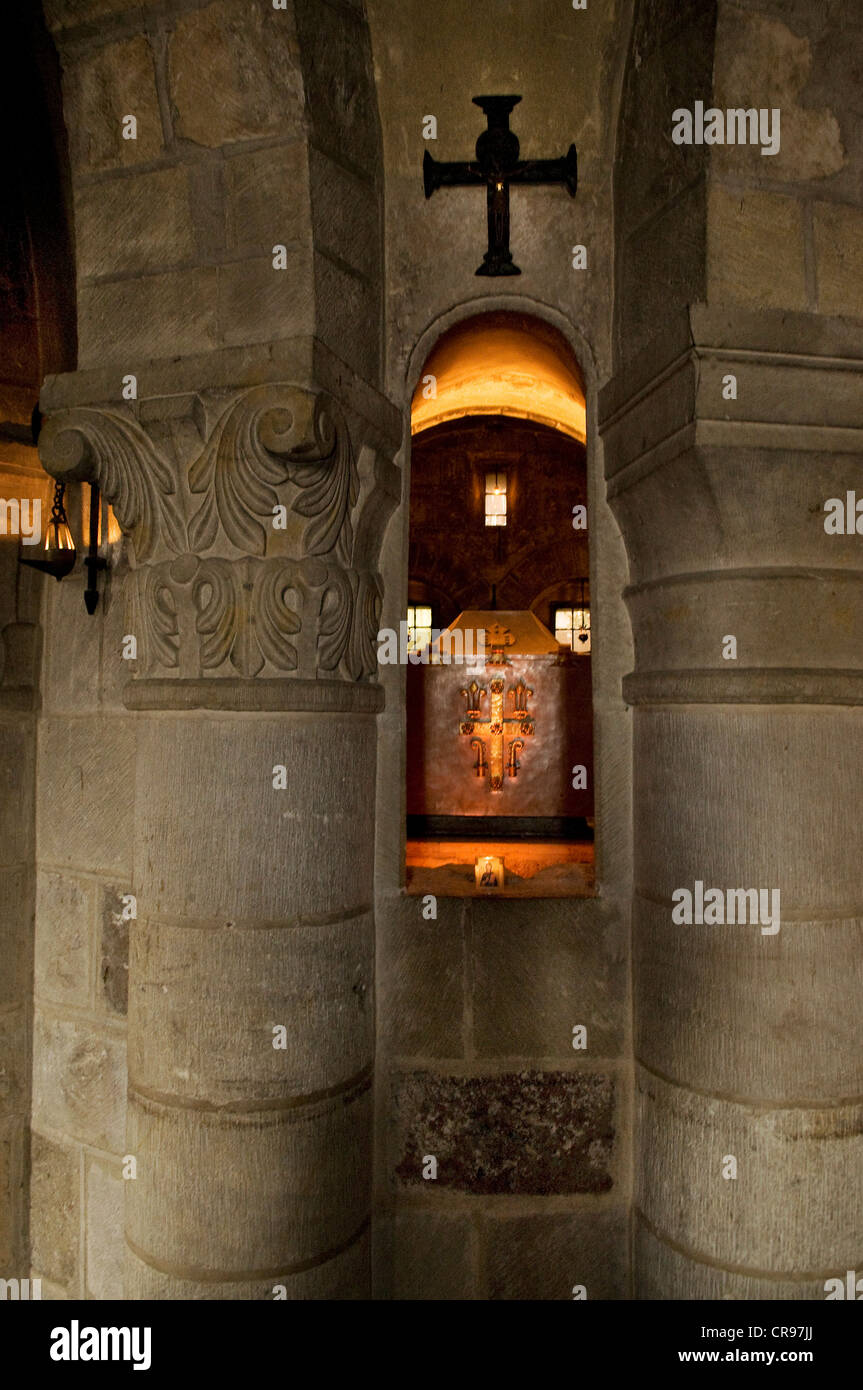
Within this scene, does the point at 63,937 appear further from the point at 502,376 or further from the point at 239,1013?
the point at 502,376

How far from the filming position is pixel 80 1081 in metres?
2.03

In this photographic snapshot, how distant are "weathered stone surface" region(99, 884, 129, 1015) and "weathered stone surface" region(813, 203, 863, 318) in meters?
2.05

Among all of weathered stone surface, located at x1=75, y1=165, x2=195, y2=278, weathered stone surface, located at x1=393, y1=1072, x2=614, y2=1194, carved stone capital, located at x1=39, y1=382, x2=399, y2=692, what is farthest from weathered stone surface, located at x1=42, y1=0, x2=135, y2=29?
weathered stone surface, located at x1=393, y1=1072, x2=614, y2=1194

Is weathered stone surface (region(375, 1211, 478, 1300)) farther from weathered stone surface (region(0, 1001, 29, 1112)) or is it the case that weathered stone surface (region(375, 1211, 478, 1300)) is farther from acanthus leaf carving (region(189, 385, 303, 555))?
acanthus leaf carving (region(189, 385, 303, 555))

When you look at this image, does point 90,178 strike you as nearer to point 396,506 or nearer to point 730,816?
point 396,506

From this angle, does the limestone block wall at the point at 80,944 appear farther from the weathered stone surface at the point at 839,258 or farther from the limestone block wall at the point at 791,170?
the weathered stone surface at the point at 839,258

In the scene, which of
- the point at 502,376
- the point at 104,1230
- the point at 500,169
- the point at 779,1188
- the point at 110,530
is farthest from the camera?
the point at 502,376

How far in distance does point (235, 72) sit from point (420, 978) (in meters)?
2.01

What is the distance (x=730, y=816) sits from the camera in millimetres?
1673

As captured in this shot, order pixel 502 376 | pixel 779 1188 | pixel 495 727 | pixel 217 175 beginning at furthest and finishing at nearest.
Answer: pixel 495 727
pixel 502 376
pixel 217 175
pixel 779 1188

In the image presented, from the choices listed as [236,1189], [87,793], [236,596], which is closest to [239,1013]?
[236,1189]

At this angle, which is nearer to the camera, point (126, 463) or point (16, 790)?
point (126, 463)

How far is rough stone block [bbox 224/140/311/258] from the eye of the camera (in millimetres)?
1668

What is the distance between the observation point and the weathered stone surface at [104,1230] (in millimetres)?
1938
